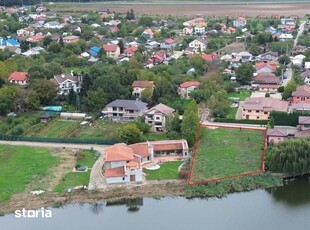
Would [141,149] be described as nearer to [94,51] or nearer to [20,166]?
[20,166]

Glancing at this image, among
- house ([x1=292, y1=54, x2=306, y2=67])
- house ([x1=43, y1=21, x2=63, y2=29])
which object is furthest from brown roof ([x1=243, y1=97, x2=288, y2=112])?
house ([x1=43, y1=21, x2=63, y2=29])

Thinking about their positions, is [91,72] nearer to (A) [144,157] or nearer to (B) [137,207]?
(A) [144,157]

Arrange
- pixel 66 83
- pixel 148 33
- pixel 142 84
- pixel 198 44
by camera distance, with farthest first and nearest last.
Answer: pixel 148 33, pixel 198 44, pixel 66 83, pixel 142 84

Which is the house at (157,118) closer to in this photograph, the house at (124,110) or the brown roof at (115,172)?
the house at (124,110)

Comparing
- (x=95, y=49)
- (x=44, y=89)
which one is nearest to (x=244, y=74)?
(x=44, y=89)

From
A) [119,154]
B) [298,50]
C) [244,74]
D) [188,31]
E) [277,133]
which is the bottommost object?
[188,31]

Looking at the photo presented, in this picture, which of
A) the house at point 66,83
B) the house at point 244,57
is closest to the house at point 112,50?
the house at point 244,57
